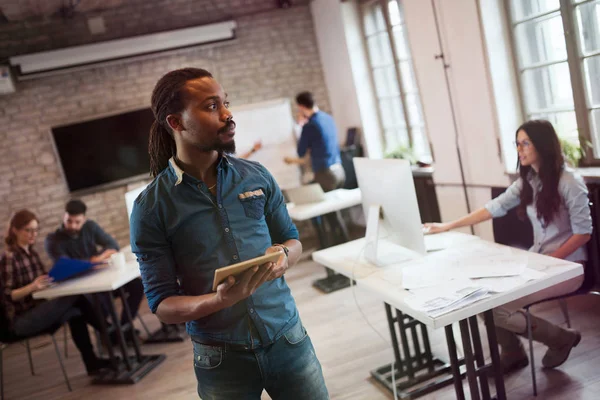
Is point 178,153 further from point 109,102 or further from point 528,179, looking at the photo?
point 109,102

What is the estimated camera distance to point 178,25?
7.20 meters

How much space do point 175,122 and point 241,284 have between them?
0.52 m

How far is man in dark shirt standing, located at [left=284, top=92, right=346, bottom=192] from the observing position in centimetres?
602

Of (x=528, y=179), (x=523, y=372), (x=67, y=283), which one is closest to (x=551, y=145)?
(x=528, y=179)

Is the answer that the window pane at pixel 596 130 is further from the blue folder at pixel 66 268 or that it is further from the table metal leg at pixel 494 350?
the blue folder at pixel 66 268

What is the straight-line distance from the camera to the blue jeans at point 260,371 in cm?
171

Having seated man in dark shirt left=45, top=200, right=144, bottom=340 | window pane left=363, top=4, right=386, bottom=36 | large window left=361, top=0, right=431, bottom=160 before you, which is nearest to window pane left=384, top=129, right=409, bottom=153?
large window left=361, top=0, right=431, bottom=160

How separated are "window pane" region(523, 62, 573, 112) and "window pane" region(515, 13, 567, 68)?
7 cm

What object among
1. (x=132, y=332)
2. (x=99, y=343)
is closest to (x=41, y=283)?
(x=132, y=332)

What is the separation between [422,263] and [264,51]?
203 inches

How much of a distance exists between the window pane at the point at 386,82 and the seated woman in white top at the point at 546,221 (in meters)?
3.25

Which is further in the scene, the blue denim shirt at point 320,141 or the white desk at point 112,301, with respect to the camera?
the blue denim shirt at point 320,141

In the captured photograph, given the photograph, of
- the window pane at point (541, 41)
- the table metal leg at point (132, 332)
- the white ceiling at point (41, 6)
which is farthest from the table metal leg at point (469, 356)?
the white ceiling at point (41, 6)

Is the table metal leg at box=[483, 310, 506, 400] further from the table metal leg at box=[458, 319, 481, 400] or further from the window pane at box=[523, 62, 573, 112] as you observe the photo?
the window pane at box=[523, 62, 573, 112]
